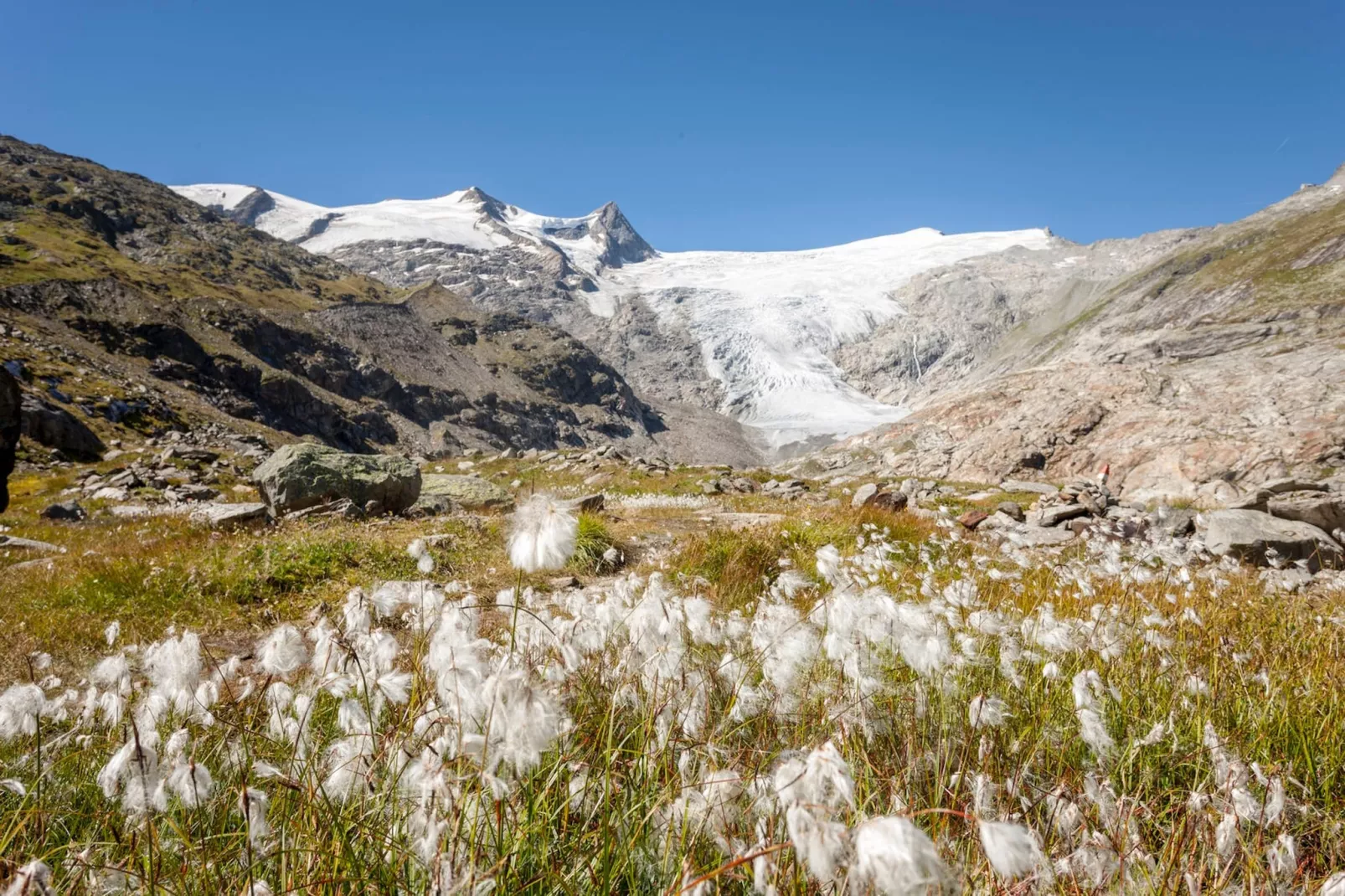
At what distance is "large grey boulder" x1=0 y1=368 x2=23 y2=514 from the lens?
49.4 ft

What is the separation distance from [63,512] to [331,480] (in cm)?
608

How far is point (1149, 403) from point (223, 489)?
45792 mm

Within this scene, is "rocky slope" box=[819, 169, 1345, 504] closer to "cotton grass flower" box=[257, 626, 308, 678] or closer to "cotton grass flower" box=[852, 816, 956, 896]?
"cotton grass flower" box=[852, 816, 956, 896]

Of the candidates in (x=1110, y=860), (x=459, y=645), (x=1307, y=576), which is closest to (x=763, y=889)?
(x=1110, y=860)

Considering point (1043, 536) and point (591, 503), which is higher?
point (1043, 536)

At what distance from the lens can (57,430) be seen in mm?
22250

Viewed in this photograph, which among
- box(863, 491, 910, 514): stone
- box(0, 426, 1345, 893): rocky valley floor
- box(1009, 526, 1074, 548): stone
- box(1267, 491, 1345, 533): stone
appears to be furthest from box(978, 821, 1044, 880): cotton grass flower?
box(863, 491, 910, 514): stone

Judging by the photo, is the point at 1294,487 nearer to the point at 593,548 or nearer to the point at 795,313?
the point at 593,548

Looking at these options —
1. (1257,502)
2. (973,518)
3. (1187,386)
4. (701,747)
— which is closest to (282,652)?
(701,747)

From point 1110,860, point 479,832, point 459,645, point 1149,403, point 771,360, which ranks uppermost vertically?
point 771,360

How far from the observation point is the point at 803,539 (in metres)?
10.4

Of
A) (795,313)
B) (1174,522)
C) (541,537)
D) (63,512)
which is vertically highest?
(795,313)

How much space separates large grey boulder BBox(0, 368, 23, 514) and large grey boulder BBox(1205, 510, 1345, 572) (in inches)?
995

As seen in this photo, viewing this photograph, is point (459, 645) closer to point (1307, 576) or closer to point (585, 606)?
point (585, 606)
